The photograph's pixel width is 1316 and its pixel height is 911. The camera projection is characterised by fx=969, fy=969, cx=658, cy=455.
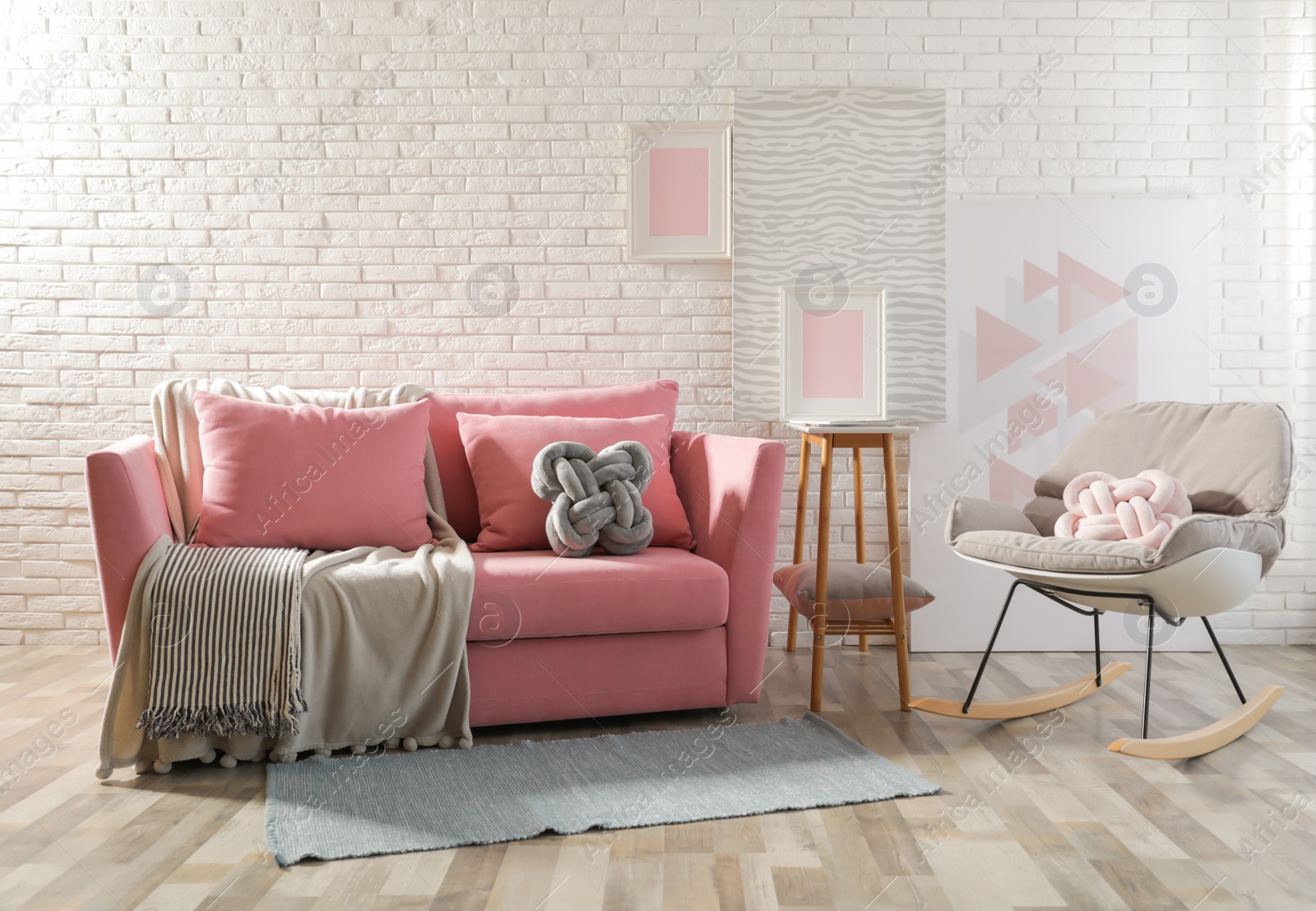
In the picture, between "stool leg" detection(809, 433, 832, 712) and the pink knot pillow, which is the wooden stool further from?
the pink knot pillow

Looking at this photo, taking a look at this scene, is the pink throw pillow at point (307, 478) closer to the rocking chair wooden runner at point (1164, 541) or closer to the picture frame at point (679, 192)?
the picture frame at point (679, 192)

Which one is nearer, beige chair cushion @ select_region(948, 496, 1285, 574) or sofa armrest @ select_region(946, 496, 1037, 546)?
beige chair cushion @ select_region(948, 496, 1285, 574)

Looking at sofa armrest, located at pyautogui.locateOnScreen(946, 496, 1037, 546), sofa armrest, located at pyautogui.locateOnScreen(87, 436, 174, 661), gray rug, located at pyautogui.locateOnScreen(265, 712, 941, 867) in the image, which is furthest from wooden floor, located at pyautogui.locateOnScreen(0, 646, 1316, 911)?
sofa armrest, located at pyautogui.locateOnScreen(946, 496, 1037, 546)

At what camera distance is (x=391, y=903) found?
5.20 feet

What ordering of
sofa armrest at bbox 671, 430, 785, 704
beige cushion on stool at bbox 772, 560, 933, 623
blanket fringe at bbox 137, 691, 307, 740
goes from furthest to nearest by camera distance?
beige cushion on stool at bbox 772, 560, 933, 623
sofa armrest at bbox 671, 430, 785, 704
blanket fringe at bbox 137, 691, 307, 740

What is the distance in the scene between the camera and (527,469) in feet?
9.29

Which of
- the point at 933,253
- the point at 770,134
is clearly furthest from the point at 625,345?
the point at 933,253

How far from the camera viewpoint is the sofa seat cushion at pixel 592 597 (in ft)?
7.84

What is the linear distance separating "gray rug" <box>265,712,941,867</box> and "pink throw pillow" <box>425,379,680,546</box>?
87cm

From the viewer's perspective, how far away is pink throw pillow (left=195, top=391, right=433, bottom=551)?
2586 millimetres

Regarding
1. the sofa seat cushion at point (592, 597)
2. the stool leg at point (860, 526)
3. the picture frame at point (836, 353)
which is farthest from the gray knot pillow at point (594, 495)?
the picture frame at point (836, 353)

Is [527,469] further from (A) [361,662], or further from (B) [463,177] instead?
(B) [463,177]

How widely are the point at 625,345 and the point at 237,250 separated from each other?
139cm

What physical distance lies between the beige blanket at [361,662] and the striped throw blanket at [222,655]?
0.12 feet
